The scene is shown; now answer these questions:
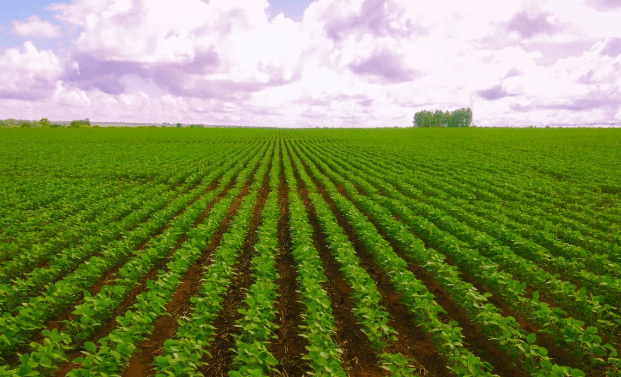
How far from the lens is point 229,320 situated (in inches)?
240

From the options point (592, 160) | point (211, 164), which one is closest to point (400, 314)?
point (211, 164)

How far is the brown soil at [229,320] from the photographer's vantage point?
16.2 feet

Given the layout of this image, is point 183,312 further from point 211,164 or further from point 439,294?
point 211,164

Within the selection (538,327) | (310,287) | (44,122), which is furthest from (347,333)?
(44,122)

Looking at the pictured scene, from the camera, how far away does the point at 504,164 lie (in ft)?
91.7

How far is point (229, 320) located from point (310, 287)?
1.83 meters

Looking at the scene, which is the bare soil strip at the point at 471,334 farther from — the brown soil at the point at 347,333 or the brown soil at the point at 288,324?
the brown soil at the point at 288,324

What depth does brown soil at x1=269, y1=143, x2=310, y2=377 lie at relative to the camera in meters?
5.01

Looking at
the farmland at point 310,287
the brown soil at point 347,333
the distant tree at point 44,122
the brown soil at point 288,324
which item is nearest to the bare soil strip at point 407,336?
the farmland at point 310,287

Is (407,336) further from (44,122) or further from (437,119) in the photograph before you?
(437,119)

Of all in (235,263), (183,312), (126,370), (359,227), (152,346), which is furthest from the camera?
(359,227)

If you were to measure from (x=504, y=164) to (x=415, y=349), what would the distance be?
93.4 ft

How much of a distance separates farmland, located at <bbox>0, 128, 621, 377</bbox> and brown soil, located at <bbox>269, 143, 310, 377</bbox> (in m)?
0.04

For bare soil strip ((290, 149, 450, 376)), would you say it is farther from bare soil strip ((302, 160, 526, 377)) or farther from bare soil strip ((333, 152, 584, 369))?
bare soil strip ((333, 152, 584, 369))
